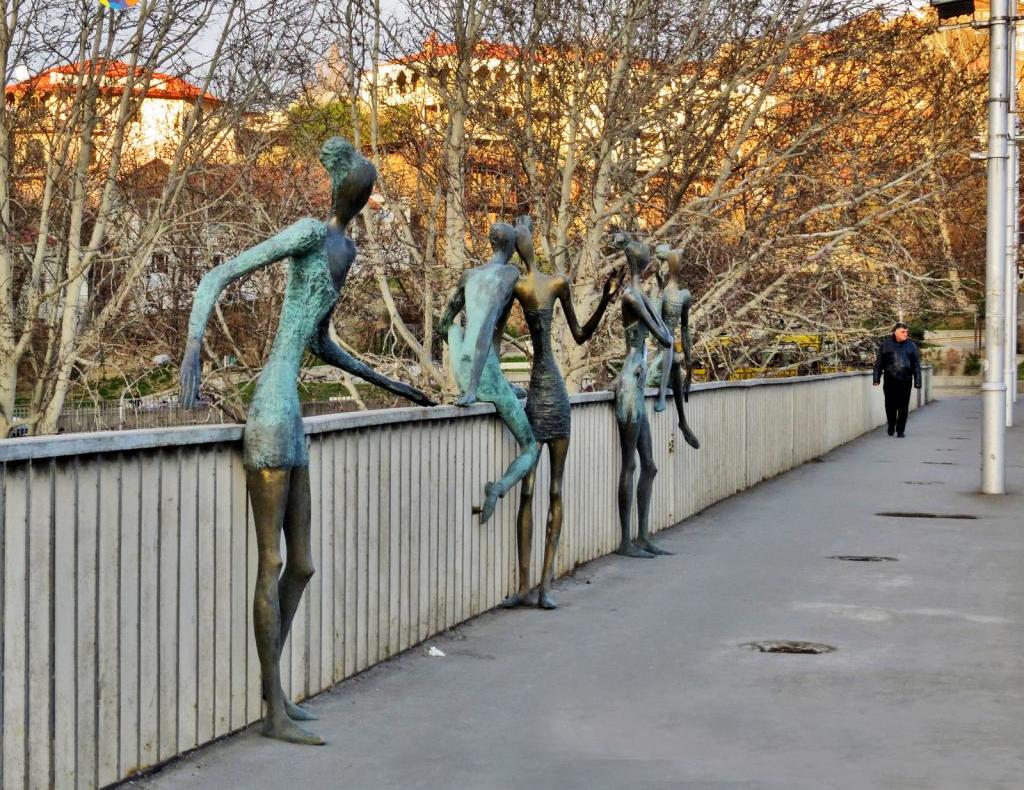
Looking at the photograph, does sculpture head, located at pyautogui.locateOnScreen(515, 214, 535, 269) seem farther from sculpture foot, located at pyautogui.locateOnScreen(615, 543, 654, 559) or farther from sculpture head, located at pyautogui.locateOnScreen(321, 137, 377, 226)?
sculpture foot, located at pyautogui.locateOnScreen(615, 543, 654, 559)

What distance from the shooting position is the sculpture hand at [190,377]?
20.8 ft

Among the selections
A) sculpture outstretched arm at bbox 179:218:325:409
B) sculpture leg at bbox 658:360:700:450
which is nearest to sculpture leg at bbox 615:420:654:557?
sculpture leg at bbox 658:360:700:450

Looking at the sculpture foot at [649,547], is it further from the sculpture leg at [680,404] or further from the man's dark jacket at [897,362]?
the man's dark jacket at [897,362]

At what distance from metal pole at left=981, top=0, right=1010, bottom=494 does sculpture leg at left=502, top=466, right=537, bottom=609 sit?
1084cm

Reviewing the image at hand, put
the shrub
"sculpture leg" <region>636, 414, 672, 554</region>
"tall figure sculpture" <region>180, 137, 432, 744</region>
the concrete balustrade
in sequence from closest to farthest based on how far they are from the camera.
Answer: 1. the concrete balustrade
2. "tall figure sculpture" <region>180, 137, 432, 744</region>
3. "sculpture leg" <region>636, 414, 672, 554</region>
4. the shrub

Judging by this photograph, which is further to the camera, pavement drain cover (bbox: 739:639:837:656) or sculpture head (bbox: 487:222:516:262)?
sculpture head (bbox: 487:222:516:262)

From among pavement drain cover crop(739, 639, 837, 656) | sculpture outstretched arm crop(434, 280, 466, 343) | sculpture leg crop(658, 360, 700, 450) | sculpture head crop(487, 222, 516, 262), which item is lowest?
pavement drain cover crop(739, 639, 837, 656)

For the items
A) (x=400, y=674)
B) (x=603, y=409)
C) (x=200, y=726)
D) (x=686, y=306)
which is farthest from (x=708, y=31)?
(x=200, y=726)

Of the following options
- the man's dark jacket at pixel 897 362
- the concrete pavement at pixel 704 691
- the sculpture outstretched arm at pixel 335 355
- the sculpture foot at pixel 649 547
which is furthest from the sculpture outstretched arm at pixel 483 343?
the man's dark jacket at pixel 897 362

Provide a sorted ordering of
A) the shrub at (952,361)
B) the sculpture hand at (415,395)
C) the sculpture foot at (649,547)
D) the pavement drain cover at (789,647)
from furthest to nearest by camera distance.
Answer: the shrub at (952,361) < the sculpture foot at (649,547) < the pavement drain cover at (789,647) < the sculpture hand at (415,395)

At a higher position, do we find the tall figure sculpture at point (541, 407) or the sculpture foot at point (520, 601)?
the tall figure sculpture at point (541, 407)

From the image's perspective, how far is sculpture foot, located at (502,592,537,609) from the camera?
1080 centimetres

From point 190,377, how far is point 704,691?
9.90 feet

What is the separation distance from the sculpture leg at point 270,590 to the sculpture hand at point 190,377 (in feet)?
1.84
